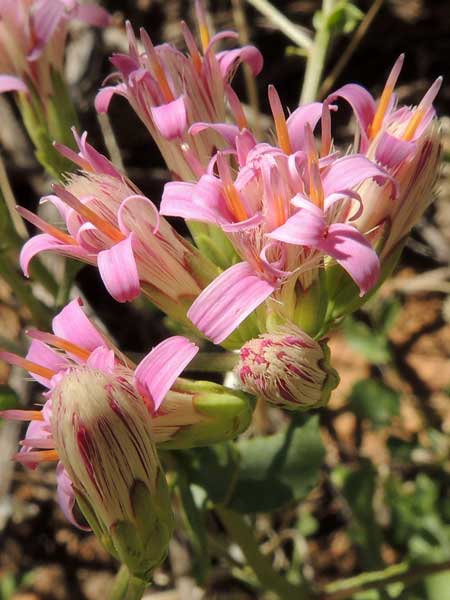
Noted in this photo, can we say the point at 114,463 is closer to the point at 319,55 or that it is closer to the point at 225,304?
the point at 225,304

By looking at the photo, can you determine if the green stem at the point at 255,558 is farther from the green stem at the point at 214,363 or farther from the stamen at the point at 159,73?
the stamen at the point at 159,73

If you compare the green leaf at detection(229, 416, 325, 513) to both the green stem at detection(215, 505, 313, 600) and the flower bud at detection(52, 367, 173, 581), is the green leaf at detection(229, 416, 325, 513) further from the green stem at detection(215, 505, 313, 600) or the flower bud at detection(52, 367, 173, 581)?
the flower bud at detection(52, 367, 173, 581)

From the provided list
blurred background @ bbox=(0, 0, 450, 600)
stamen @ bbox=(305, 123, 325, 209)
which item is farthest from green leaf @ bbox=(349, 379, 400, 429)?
stamen @ bbox=(305, 123, 325, 209)

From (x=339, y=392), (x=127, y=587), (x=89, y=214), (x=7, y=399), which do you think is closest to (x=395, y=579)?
(x=127, y=587)

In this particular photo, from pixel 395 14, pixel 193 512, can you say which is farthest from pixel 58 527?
pixel 395 14

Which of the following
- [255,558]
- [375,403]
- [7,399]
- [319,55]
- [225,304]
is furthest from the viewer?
[375,403]

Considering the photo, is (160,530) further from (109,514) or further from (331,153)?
(331,153)

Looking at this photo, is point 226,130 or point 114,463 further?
point 226,130
